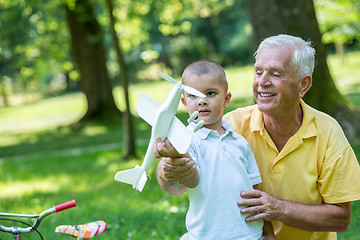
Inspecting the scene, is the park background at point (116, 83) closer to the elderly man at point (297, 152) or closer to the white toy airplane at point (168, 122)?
the elderly man at point (297, 152)

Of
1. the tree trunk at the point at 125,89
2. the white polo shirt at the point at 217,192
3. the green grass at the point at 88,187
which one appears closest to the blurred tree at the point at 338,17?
the green grass at the point at 88,187


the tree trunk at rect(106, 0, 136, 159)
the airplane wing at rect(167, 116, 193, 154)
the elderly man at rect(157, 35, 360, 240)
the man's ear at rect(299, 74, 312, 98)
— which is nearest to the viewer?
the airplane wing at rect(167, 116, 193, 154)

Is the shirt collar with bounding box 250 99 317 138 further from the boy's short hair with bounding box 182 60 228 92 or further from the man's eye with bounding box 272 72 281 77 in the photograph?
the boy's short hair with bounding box 182 60 228 92

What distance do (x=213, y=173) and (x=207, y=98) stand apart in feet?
1.23

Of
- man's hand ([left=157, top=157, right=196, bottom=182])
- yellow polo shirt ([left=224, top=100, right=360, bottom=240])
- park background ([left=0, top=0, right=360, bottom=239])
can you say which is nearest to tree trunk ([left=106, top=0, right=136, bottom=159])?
park background ([left=0, top=0, right=360, bottom=239])

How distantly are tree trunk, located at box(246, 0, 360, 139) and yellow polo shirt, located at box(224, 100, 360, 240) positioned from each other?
13.6 ft

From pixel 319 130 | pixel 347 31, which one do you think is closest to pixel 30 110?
pixel 347 31

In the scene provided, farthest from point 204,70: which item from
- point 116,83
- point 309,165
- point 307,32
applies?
point 116,83

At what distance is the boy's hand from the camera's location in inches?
82.5

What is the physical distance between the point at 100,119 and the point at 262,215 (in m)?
14.9

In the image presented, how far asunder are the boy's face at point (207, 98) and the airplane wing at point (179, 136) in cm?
41

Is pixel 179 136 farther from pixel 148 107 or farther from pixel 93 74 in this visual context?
pixel 93 74

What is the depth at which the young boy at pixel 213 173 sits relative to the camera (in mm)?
2459

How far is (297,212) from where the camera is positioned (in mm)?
2727
